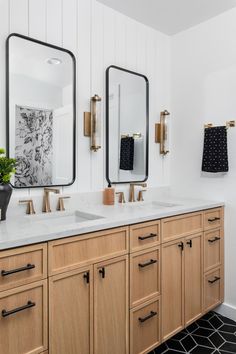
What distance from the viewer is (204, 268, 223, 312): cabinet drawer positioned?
234 centimetres

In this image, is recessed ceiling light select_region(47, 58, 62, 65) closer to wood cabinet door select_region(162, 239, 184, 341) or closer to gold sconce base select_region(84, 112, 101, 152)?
gold sconce base select_region(84, 112, 101, 152)

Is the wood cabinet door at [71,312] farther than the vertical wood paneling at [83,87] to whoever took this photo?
No

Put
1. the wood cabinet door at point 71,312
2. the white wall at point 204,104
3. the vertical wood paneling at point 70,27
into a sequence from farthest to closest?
1. the white wall at point 204,104
2. the vertical wood paneling at point 70,27
3. the wood cabinet door at point 71,312

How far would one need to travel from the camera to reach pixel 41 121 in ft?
6.51

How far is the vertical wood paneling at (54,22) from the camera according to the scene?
79.4 inches

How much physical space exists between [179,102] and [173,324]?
2018mm

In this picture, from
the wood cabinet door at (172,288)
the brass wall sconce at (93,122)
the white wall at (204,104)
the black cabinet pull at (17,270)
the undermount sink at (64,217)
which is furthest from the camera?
the white wall at (204,104)

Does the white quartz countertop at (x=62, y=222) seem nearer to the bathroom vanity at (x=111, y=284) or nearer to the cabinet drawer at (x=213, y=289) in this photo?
the bathroom vanity at (x=111, y=284)

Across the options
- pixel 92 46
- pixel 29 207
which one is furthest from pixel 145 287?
pixel 92 46

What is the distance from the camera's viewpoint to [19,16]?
1861 millimetres

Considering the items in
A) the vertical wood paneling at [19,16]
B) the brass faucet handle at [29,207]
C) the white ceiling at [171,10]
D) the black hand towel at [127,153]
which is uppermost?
the white ceiling at [171,10]

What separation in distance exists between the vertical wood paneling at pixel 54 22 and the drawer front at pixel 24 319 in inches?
65.8

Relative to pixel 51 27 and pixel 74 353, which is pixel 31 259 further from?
pixel 51 27

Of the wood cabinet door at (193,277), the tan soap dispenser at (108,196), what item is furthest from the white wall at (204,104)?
the tan soap dispenser at (108,196)
